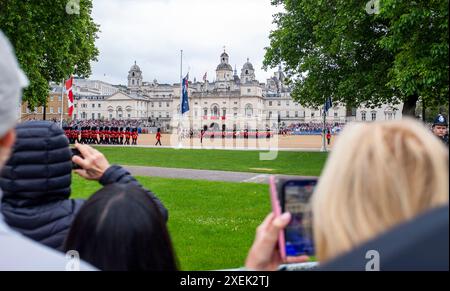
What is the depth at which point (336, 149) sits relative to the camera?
1.41m

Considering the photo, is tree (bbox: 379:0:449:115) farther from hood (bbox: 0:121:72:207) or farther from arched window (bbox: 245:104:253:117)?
arched window (bbox: 245:104:253:117)

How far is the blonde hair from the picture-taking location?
1260 millimetres

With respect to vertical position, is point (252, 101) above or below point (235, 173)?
above

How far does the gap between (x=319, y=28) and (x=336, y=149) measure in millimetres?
25917

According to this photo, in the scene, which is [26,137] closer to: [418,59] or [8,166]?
[8,166]

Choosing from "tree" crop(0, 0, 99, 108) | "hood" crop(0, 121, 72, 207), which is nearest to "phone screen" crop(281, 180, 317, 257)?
"hood" crop(0, 121, 72, 207)

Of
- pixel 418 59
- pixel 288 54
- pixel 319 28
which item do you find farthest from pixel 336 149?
pixel 288 54

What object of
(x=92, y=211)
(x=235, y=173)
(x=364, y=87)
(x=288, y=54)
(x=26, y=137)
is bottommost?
(x=235, y=173)

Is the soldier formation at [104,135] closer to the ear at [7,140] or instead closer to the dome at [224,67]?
the ear at [7,140]

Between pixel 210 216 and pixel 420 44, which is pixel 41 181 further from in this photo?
pixel 420 44

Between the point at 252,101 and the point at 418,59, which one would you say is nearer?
the point at 418,59

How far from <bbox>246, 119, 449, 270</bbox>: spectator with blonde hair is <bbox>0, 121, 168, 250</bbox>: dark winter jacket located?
190 cm

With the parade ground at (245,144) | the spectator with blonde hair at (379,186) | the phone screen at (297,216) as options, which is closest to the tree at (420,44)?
the phone screen at (297,216)
